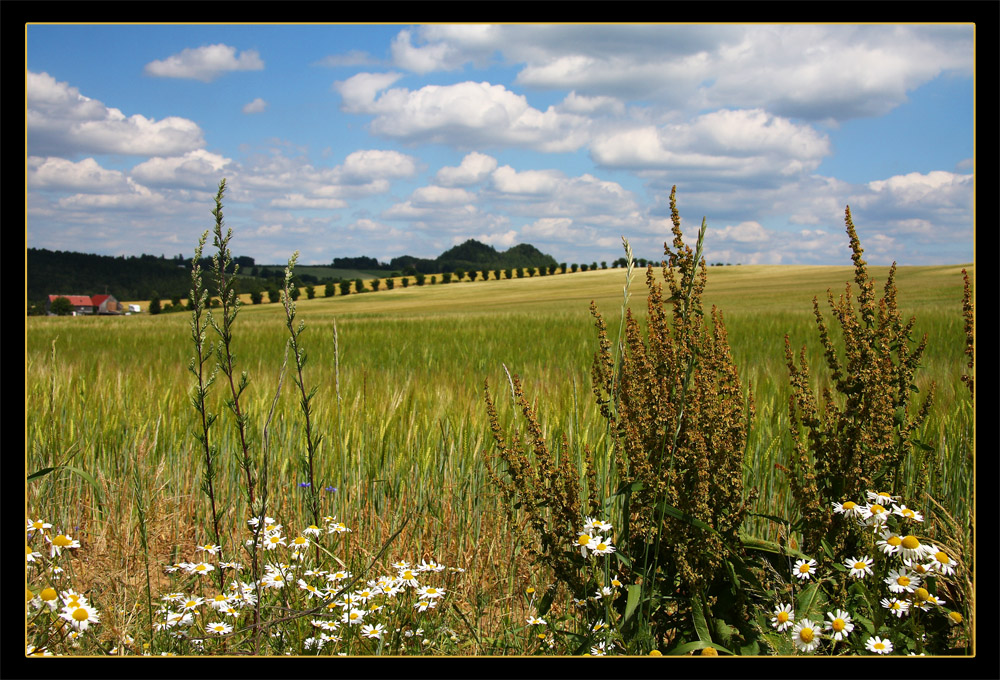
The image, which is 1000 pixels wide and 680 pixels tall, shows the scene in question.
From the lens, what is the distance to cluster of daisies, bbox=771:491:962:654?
1.50 metres

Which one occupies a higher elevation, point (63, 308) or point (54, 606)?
point (63, 308)

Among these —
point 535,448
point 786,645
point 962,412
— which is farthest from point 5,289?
point 962,412

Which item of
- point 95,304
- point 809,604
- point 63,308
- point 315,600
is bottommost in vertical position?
point 315,600

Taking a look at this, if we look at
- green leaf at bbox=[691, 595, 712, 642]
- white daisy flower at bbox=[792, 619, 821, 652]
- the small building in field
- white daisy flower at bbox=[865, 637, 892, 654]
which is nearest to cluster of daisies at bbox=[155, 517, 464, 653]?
green leaf at bbox=[691, 595, 712, 642]

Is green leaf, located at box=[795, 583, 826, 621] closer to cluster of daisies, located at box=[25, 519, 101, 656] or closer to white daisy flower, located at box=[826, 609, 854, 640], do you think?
white daisy flower, located at box=[826, 609, 854, 640]

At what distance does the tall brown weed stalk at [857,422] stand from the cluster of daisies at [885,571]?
0.07 m

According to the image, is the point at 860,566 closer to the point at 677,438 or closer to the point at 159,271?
the point at 677,438

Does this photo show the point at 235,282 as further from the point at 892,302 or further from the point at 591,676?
the point at 892,302

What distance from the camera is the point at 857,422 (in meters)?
1.96

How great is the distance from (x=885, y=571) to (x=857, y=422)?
18.1 inches

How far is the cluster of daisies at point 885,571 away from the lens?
150 centimetres

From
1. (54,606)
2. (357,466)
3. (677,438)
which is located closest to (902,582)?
(677,438)

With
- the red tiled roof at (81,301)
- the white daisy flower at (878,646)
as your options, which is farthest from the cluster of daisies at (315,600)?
the red tiled roof at (81,301)
